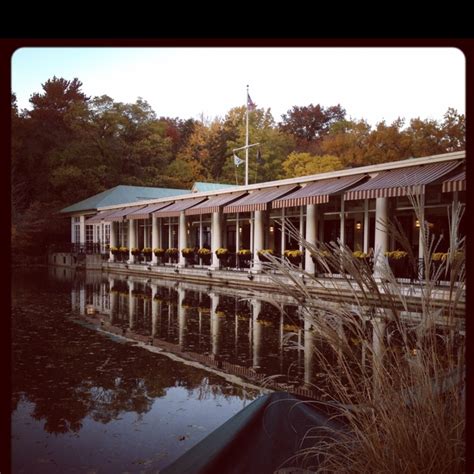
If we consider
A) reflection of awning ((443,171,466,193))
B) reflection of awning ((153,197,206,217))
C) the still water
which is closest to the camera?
the still water

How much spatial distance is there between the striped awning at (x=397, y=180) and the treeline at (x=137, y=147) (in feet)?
51.7

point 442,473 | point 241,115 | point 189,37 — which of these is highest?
point 241,115

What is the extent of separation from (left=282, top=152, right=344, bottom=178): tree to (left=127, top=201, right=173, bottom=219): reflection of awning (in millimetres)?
10920

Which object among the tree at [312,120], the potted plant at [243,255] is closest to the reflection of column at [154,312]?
the potted plant at [243,255]

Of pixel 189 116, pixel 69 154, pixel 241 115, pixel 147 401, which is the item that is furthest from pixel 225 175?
pixel 147 401

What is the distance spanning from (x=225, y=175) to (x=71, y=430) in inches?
1694

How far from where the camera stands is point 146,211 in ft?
83.8

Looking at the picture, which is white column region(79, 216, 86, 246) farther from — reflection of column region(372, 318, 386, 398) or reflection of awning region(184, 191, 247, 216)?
reflection of column region(372, 318, 386, 398)

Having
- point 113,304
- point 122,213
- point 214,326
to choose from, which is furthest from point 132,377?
point 122,213

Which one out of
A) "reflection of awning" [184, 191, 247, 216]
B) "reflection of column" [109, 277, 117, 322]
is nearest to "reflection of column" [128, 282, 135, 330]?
"reflection of column" [109, 277, 117, 322]

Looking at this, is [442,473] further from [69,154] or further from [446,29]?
[69,154]

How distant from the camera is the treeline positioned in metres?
31.7

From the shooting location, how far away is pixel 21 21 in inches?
52.2

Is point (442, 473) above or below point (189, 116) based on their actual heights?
below
